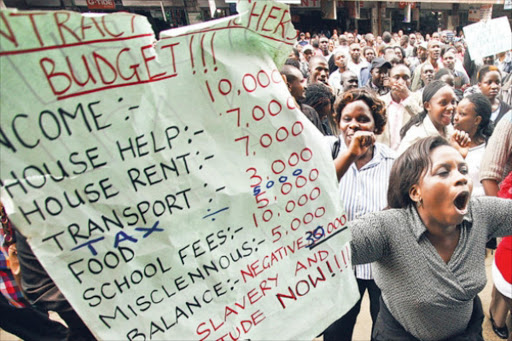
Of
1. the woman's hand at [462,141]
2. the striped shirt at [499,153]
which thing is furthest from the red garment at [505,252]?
the woman's hand at [462,141]

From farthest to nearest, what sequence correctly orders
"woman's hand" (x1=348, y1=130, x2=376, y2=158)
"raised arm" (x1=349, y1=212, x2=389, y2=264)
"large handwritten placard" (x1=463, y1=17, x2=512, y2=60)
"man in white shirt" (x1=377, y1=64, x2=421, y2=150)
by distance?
"large handwritten placard" (x1=463, y1=17, x2=512, y2=60) < "man in white shirt" (x1=377, y1=64, x2=421, y2=150) < "woman's hand" (x1=348, y1=130, x2=376, y2=158) < "raised arm" (x1=349, y1=212, x2=389, y2=264)

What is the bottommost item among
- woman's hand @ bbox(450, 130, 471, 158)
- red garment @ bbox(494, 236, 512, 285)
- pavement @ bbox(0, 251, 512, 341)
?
pavement @ bbox(0, 251, 512, 341)

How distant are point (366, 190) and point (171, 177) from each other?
124 cm

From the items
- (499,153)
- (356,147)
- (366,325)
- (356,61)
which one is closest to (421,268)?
(356,147)

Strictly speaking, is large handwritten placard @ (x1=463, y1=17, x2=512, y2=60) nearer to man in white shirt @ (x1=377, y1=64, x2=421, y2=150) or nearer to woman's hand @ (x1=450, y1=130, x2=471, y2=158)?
man in white shirt @ (x1=377, y1=64, x2=421, y2=150)

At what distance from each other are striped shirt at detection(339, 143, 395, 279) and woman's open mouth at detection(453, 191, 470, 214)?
1.64ft

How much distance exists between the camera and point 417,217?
130cm

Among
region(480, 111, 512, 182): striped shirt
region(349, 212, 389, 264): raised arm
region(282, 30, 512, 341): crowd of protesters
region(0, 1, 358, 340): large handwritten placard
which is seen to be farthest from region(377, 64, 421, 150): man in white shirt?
region(0, 1, 358, 340): large handwritten placard

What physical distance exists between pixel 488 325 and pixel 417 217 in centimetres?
169

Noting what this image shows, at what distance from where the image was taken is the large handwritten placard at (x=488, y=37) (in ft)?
13.0

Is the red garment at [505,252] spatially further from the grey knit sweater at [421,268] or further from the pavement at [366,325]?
the pavement at [366,325]

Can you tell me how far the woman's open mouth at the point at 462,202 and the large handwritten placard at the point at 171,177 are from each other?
0.49 m

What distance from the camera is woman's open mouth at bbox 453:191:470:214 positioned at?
1241 millimetres

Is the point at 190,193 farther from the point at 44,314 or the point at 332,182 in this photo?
the point at 44,314
